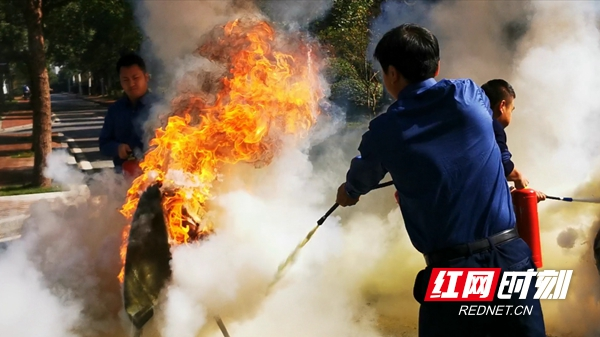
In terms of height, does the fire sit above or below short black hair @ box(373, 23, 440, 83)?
below

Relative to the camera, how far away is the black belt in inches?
84.3

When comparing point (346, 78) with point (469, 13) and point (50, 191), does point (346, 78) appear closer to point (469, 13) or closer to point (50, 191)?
point (469, 13)

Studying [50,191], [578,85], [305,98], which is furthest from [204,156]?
[50,191]

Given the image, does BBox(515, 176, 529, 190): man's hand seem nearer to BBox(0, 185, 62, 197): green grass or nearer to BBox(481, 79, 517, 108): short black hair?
BBox(481, 79, 517, 108): short black hair

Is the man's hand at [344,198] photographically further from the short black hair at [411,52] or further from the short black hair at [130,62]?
the short black hair at [130,62]

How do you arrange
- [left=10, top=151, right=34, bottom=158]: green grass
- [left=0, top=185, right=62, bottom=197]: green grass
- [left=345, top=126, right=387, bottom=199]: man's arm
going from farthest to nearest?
[left=10, top=151, right=34, bottom=158]: green grass → [left=0, top=185, right=62, bottom=197]: green grass → [left=345, top=126, right=387, bottom=199]: man's arm

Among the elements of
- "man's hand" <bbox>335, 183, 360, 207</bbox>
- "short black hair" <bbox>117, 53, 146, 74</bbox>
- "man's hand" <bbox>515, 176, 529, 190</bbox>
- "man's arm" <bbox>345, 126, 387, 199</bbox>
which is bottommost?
"man's hand" <bbox>515, 176, 529, 190</bbox>

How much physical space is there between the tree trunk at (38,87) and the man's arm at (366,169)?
7.75 m

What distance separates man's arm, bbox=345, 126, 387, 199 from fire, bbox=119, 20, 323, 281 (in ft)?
5.34

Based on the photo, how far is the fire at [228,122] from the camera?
375 centimetres

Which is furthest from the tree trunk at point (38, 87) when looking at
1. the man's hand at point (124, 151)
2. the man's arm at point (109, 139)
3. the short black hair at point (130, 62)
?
the man's hand at point (124, 151)

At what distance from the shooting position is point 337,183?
635cm

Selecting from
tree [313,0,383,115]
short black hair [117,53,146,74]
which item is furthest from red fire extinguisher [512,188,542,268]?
tree [313,0,383,115]

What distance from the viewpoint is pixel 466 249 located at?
2139 millimetres
